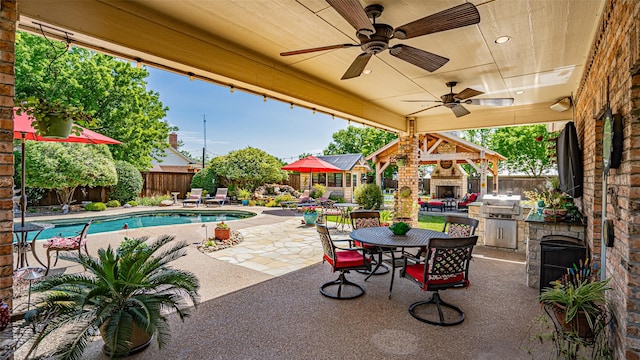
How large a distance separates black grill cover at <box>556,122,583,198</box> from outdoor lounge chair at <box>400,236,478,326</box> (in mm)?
2215

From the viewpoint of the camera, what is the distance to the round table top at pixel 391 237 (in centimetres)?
375

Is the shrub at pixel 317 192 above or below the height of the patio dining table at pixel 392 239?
above

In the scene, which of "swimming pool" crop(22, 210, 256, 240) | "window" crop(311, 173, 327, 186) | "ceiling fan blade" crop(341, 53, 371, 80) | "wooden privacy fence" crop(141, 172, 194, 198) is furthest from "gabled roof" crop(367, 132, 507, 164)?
"wooden privacy fence" crop(141, 172, 194, 198)

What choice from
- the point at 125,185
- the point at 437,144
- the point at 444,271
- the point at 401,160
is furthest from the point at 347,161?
the point at 444,271

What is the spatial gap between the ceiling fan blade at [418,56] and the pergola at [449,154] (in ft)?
29.8

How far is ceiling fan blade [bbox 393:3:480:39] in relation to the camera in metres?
2.25

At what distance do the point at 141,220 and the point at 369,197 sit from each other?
345 inches

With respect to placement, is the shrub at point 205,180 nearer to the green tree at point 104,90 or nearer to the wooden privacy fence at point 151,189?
the wooden privacy fence at point 151,189

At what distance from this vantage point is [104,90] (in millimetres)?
14594

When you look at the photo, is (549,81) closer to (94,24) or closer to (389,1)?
(389,1)

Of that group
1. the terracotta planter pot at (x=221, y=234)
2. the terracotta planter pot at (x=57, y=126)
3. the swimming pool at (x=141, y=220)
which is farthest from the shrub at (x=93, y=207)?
the terracotta planter pot at (x=57, y=126)

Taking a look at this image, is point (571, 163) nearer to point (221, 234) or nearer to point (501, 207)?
point (501, 207)

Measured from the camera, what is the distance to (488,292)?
4.09 metres

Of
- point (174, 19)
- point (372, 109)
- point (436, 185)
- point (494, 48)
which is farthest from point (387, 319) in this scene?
point (436, 185)
